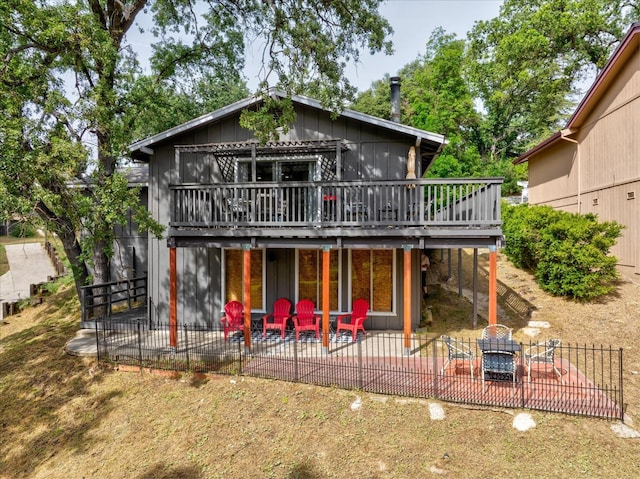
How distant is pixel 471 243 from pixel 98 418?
8.39 meters

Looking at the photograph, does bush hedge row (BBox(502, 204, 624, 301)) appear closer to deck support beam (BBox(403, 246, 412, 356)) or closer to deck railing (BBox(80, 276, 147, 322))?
deck support beam (BBox(403, 246, 412, 356))

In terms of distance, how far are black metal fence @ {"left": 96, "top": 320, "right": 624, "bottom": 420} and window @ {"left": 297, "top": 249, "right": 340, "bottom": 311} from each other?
116cm

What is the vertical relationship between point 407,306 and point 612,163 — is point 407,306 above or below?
below

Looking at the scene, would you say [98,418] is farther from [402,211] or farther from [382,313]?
[402,211]

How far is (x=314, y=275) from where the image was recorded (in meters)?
10.1

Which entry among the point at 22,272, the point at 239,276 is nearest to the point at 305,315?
the point at 239,276

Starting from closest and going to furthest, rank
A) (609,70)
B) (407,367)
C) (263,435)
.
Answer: (263,435)
(407,367)
(609,70)

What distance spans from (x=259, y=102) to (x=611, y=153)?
12713mm

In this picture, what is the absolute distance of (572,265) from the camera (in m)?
10.6

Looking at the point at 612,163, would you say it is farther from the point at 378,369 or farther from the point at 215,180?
the point at 215,180

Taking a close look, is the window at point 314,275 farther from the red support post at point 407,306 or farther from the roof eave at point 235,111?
the roof eave at point 235,111

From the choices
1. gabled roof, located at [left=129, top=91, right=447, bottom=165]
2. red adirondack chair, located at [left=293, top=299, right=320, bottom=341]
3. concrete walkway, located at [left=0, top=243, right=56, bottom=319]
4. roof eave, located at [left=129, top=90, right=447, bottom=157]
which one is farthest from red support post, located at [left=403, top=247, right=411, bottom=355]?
concrete walkway, located at [left=0, top=243, right=56, bottom=319]

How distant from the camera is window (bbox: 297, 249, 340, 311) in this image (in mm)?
10047

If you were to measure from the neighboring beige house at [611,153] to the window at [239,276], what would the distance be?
11.8 metres
